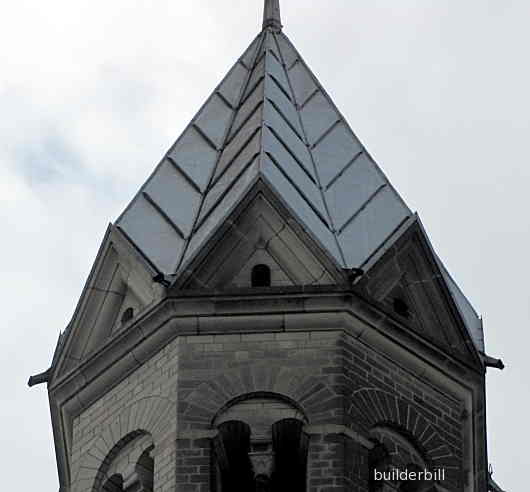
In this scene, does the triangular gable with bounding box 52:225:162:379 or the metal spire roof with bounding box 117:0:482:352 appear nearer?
the triangular gable with bounding box 52:225:162:379

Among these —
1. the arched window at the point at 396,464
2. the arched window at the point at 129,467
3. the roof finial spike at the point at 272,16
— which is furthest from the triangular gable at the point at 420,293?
the roof finial spike at the point at 272,16

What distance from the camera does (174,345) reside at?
1004 inches

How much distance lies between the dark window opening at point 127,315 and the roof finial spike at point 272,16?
18.4 ft

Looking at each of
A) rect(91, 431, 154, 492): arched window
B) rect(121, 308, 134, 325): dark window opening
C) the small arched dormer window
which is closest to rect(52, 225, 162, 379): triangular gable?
rect(121, 308, 134, 325): dark window opening

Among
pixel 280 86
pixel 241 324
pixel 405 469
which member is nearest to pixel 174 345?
pixel 241 324

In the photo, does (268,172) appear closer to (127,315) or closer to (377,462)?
(127,315)

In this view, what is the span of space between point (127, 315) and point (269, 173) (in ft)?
6.30

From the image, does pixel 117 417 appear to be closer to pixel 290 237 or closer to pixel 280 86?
pixel 290 237

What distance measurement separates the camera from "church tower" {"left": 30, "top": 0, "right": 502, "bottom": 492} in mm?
24844

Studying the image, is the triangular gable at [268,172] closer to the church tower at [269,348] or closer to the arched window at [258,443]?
the church tower at [269,348]

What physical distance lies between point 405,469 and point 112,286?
344 centimetres

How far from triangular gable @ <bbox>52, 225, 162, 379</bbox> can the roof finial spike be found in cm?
488

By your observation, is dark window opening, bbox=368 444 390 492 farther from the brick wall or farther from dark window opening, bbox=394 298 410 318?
dark window opening, bbox=394 298 410 318

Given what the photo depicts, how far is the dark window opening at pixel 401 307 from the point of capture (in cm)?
2625
